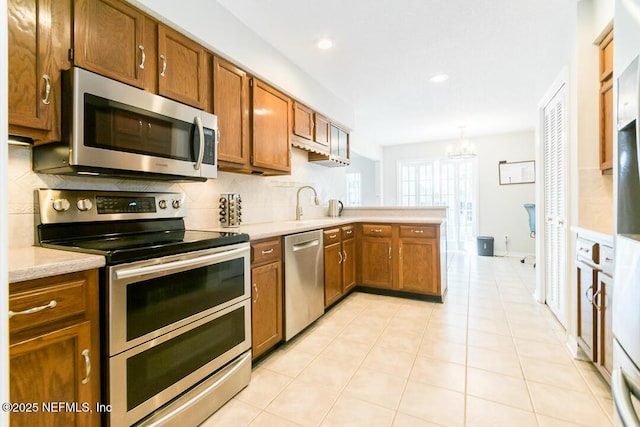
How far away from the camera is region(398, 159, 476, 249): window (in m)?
6.53

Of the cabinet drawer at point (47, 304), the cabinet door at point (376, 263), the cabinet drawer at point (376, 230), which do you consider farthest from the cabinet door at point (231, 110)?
the cabinet door at point (376, 263)

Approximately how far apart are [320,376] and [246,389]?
445 mm

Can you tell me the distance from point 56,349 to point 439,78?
12.6 feet

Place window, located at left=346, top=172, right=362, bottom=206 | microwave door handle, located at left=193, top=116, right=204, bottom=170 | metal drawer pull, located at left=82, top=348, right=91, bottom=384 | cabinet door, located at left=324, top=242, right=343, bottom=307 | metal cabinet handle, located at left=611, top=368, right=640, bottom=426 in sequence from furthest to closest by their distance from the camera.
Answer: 1. window, located at left=346, top=172, right=362, bottom=206
2. cabinet door, located at left=324, top=242, right=343, bottom=307
3. microwave door handle, located at left=193, top=116, right=204, bottom=170
4. metal drawer pull, located at left=82, top=348, right=91, bottom=384
5. metal cabinet handle, located at left=611, top=368, right=640, bottom=426


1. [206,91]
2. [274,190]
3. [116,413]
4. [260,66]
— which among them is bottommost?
[116,413]

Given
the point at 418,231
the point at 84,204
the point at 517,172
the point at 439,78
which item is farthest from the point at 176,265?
the point at 517,172

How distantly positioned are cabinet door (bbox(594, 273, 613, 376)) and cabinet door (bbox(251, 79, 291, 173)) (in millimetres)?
2334

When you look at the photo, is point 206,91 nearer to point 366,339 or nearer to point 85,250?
point 85,250

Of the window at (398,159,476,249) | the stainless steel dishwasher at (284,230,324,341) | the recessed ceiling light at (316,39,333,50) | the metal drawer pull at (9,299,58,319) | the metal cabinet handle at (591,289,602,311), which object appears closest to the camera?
the metal drawer pull at (9,299,58,319)

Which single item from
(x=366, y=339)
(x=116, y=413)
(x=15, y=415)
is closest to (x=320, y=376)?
(x=366, y=339)

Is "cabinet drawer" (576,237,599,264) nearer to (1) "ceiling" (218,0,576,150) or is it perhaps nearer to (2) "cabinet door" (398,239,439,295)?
(2) "cabinet door" (398,239,439,295)

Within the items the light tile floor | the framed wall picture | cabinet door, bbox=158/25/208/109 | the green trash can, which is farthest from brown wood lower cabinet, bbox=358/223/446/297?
the framed wall picture

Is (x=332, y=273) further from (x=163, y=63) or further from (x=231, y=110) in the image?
(x=163, y=63)

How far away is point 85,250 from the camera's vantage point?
1.19m
